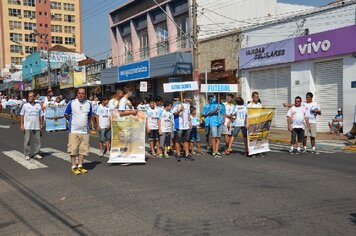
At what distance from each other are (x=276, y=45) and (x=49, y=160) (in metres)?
13.4

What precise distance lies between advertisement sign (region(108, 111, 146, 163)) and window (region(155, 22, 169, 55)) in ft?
67.1

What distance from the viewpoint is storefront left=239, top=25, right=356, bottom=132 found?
1731cm

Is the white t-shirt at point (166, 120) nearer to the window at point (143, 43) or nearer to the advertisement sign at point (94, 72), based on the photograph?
the window at point (143, 43)

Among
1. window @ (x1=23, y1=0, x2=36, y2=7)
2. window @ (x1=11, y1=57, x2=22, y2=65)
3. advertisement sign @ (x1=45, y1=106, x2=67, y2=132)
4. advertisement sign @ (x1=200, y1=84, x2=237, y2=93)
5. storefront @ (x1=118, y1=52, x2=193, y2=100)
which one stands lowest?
advertisement sign @ (x1=45, y1=106, x2=67, y2=132)

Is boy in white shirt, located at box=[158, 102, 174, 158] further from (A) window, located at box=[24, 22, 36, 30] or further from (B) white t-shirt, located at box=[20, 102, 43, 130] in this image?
(A) window, located at box=[24, 22, 36, 30]

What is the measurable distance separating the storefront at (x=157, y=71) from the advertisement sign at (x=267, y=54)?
4566mm

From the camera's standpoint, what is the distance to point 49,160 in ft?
36.7

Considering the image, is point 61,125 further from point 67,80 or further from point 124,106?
point 67,80

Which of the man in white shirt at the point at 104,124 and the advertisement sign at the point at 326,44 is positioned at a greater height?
the advertisement sign at the point at 326,44

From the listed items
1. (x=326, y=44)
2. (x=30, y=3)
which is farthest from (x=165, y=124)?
(x=30, y=3)

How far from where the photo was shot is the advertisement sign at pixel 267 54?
19931mm

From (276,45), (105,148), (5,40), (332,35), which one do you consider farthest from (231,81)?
(5,40)

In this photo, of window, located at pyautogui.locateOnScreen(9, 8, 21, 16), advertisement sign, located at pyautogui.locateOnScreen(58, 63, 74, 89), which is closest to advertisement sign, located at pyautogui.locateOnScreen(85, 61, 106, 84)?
advertisement sign, located at pyautogui.locateOnScreen(58, 63, 74, 89)

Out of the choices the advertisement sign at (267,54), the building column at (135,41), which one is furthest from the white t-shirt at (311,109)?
the building column at (135,41)
